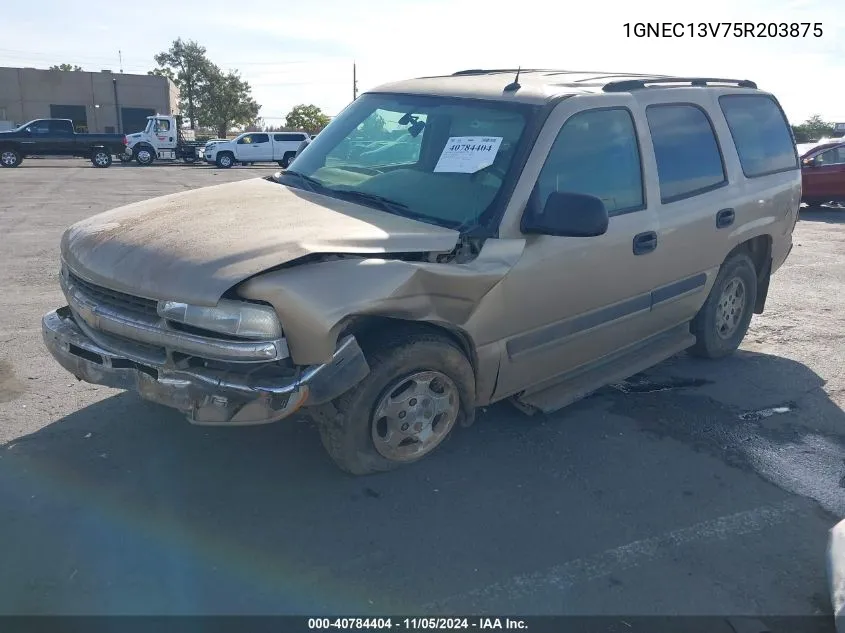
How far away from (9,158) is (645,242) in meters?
29.3

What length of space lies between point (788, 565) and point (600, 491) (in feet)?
2.88

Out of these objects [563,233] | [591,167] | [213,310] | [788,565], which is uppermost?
[591,167]

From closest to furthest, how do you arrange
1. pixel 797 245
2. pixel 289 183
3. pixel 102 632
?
pixel 102 632
pixel 289 183
pixel 797 245

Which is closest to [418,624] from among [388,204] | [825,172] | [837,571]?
[837,571]

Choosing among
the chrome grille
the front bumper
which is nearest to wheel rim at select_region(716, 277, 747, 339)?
the front bumper

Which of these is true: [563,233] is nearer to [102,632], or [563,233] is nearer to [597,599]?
[597,599]

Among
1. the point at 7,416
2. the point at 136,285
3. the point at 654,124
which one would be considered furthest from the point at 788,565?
the point at 7,416

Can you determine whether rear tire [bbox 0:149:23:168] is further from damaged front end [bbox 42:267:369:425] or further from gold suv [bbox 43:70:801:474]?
damaged front end [bbox 42:267:369:425]

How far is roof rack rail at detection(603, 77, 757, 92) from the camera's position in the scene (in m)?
4.30

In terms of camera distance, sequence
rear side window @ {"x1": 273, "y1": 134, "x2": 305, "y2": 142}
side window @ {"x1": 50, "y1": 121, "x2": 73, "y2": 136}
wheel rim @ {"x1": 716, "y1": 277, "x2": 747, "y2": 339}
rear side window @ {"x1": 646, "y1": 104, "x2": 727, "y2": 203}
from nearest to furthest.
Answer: rear side window @ {"x1": 646, "y1": 104, "x2": 727, "y2": 203}, wheel rim @ {"x1": 716, "y1": 277, "x2": 747, "y2": 339}, side window @ {"x1": 50, "y1": 121, "x2": 73, "y2": 136}, rear side window @ {"x1": 273, "y1": 134, "x2": 305, "y2": 142}

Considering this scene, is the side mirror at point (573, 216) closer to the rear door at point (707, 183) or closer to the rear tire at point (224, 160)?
the rear door at point (707, 183)

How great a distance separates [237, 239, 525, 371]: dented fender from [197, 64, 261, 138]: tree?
63.5 m

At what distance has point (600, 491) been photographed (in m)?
3.61

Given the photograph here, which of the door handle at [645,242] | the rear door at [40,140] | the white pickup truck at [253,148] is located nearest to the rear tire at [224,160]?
the white pickup truck at [253,148]
